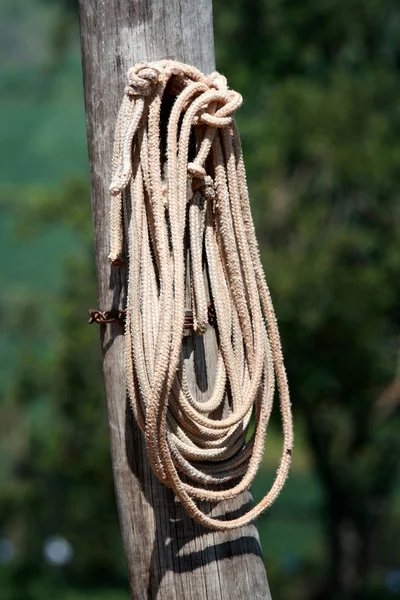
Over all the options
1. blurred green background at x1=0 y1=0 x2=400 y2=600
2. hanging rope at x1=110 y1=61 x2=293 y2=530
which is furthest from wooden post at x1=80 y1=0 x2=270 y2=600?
blurred green background at x1=0 y1=0 x2=400 y2=600

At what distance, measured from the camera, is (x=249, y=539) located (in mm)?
1952

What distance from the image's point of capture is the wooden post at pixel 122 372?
1.84 metres

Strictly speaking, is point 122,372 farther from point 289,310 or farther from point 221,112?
point 289,310

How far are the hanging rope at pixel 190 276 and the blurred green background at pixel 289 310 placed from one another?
4.13 meters

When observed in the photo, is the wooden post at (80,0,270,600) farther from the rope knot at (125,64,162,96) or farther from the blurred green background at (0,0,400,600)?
the blurred green background at (0,0,400,600)

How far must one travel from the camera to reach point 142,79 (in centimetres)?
179

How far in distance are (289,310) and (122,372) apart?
4.58 metres

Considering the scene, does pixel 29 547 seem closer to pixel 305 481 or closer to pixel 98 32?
pixel 305 481

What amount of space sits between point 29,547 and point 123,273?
23.5 ft

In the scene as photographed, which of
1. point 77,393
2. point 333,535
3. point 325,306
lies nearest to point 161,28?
point 325,306

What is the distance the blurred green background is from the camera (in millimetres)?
6572

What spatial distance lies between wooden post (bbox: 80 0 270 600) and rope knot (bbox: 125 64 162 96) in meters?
0.05

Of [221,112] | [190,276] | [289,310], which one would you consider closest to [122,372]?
[190,276]

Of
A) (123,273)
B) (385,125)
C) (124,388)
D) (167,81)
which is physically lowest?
(124,388)
